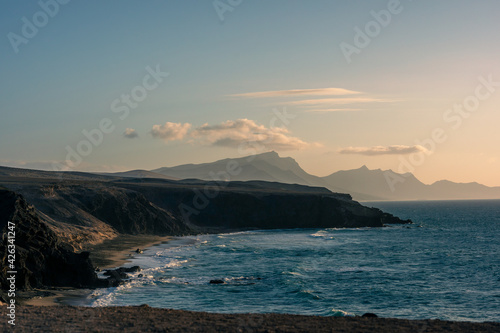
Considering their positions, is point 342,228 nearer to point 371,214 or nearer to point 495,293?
point 371,214

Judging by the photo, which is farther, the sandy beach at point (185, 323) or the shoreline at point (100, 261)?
the shoreline at point (100, 261)

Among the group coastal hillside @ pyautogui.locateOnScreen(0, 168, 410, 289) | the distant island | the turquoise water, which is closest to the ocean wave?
the turquoise water

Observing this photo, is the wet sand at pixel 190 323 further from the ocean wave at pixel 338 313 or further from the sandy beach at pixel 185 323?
the ocean wave at pixel 338 313

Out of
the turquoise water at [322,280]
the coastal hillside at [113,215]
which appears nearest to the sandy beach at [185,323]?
the turquoise water at [322,280]

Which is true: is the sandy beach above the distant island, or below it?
below

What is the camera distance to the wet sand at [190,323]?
85.1ft

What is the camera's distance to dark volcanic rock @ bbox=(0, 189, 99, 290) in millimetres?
39906

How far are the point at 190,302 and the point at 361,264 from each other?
31730 millimetres

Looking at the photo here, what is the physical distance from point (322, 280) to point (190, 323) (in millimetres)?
26740

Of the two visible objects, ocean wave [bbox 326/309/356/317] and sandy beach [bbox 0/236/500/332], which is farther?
ocean wave [bbox 326/309/356/317]

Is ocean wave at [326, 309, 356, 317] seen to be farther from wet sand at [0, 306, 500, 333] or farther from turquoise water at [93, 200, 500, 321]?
wet sand at [0, 306, 500, 333]

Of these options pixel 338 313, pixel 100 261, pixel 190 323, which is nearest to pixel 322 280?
pixel 338 313

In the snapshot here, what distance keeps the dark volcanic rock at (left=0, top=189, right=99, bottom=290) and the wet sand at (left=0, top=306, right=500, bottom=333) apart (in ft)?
31.3

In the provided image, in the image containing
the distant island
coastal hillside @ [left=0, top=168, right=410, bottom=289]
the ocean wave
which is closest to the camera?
the ocean wave
